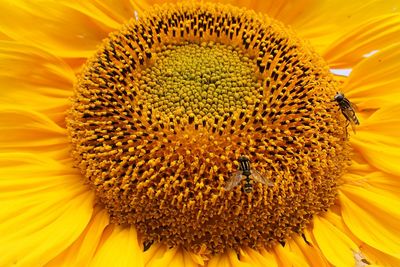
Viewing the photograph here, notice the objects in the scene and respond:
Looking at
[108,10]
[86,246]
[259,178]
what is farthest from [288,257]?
[108,10]

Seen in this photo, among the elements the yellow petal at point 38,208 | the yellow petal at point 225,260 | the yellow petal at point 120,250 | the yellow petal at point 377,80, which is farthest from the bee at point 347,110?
the yellow petal at point 38,208

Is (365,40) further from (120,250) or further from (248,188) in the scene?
(120,250)

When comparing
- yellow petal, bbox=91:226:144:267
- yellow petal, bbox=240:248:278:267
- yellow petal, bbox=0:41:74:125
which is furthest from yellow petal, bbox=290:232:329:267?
yellow petal, bbox=0:41:74:125

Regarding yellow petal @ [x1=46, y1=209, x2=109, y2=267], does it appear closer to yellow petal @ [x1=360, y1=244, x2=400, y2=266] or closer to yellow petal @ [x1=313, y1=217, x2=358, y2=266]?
yellow petal @ [x1=313, y1=217, x2=358, y2=266]

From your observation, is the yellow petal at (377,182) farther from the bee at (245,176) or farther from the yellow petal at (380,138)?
the bee at (245,176)

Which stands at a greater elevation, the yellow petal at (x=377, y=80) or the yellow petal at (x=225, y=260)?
the yellow petal at (x=377, y=80)

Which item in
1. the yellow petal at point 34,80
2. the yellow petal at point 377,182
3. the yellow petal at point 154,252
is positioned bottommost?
the yellow petal at point 154,252
